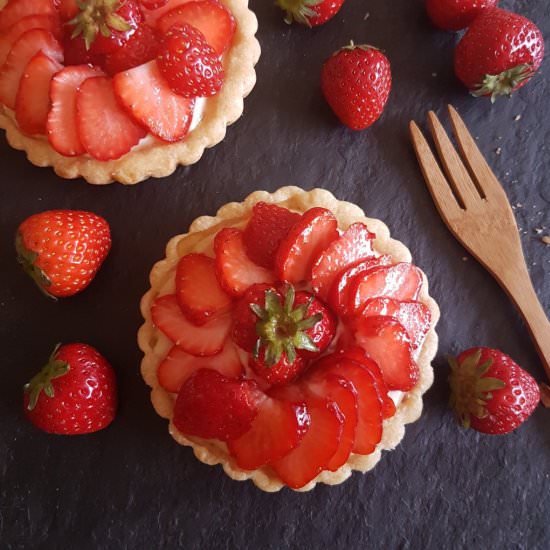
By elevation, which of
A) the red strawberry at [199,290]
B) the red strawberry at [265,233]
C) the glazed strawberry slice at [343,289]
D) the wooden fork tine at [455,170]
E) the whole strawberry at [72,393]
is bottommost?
the whole strawberry at [72,393]

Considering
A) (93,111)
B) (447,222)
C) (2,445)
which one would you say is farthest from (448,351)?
(2,445)

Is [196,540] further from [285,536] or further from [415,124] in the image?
[415,124]

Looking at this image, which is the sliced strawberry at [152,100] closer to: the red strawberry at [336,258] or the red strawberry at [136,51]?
the red strawberry at [136,51]

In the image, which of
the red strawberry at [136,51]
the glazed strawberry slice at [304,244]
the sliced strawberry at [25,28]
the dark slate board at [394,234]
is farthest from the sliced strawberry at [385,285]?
the sliced strawberry at [25,28]

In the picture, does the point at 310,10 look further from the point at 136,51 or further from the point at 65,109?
the point at 65,109

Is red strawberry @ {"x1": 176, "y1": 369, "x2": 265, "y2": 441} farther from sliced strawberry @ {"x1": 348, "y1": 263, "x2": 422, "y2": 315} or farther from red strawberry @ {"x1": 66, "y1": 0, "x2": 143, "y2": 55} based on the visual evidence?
red strawberry @ {"x1": 66, "y1": 0, "x2": 143, "y2": 55}

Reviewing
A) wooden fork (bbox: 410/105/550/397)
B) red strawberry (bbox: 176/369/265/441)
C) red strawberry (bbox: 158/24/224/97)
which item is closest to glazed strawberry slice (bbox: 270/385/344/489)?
red strawberry (bbox: 176/369/265/441)
